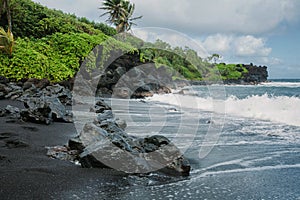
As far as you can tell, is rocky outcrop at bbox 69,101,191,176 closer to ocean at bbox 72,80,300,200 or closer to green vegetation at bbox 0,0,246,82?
ocean at bbox 72,80,300,200

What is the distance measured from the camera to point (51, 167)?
344cm

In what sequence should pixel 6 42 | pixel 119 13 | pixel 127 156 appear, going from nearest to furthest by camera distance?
1. pixel 127 156
2. pixel 6 42
3. pixel 119 13

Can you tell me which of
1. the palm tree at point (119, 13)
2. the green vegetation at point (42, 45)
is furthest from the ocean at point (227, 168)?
the palm tree at point (119, 13)

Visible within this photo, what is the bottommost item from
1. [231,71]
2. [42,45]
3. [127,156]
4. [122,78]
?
[127,156]

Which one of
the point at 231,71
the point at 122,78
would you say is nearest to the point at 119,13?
the point at 122,78

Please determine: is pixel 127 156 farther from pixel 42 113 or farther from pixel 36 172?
pixel 42 113

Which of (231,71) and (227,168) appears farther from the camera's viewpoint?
(231,71)

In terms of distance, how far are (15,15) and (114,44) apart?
25.8 ft

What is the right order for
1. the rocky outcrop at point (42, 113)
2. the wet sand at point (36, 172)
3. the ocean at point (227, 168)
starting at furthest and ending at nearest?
the rocky outcrop at point (42, 113), the ocean at point (227, 168), the wet sand at point (36, 172)

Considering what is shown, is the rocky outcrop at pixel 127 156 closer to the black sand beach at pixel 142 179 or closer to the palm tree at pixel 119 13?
the black sand beach at pixel 142 179

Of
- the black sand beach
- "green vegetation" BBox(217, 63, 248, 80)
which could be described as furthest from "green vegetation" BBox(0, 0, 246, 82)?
"green vegetation" BBox(217, 63, 248, 80)

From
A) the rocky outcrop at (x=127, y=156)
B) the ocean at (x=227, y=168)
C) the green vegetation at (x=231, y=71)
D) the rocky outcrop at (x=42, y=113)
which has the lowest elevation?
the ocean at (x=227, y=168)

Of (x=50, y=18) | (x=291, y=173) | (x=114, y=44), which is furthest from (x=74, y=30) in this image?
(x=291, y=173)

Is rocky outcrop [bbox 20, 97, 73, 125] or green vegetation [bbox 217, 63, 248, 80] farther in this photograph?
green vegetation [bbox 217, 63, 248, 80]
